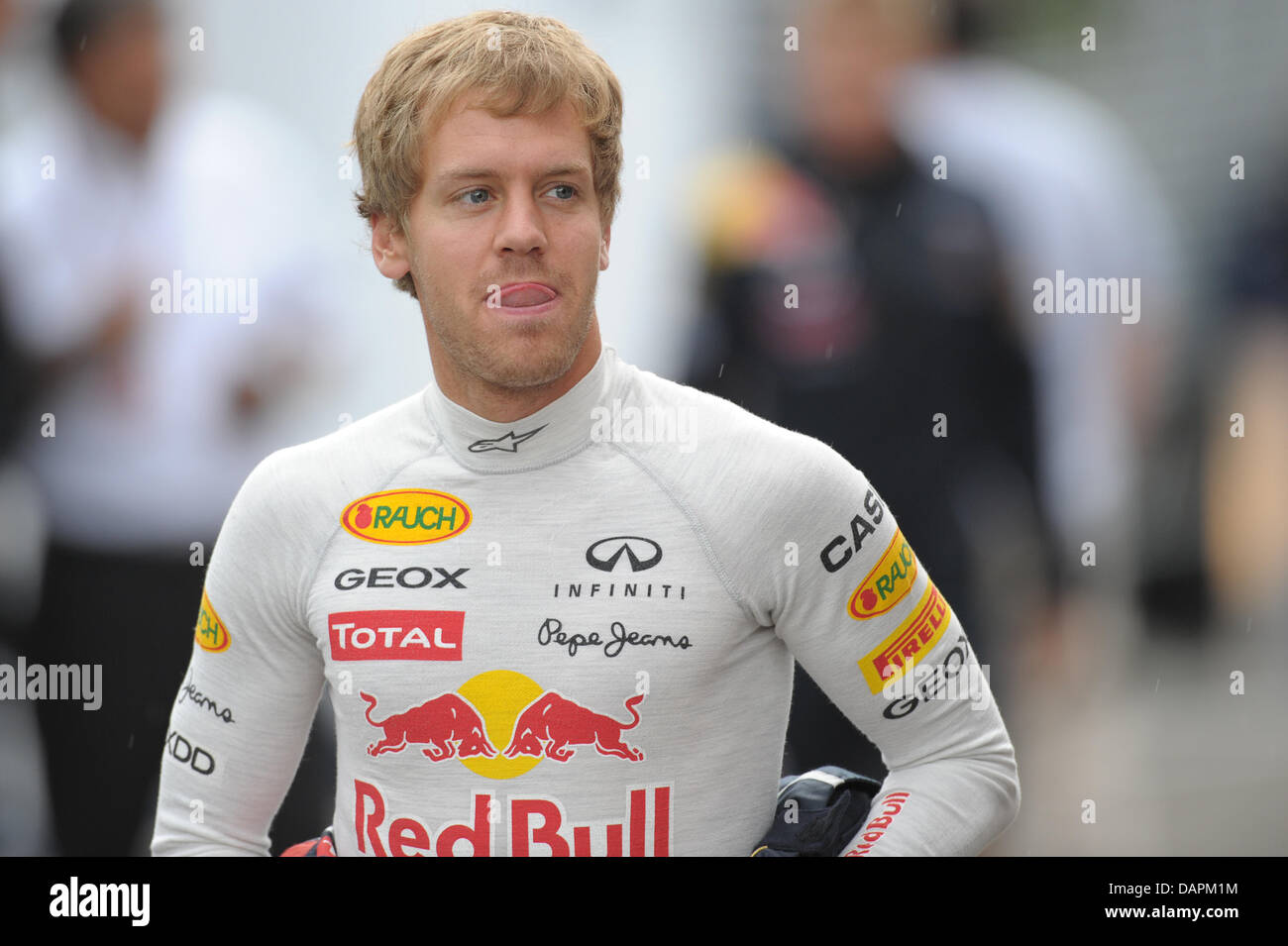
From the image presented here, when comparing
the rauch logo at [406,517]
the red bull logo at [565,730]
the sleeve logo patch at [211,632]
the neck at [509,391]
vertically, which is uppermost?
the neck at [509,391]

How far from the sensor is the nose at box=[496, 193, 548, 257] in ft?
8.54

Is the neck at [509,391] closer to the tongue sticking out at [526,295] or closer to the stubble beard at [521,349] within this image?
the stubble beard at [521,349]

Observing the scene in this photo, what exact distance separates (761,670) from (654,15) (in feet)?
10.5

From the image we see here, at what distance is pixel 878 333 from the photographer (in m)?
4.16

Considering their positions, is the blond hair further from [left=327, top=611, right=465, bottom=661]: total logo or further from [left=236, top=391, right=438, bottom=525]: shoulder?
[left=327, top=611, right=465, bottom=661]: total logo

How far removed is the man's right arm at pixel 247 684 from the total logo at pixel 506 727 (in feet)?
0.80

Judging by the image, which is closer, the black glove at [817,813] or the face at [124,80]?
the black glove at [817,813]

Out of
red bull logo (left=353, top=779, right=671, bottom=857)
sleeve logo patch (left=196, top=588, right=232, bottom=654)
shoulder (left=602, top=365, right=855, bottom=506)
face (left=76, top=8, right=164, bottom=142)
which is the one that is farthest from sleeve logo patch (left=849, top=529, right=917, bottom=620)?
face (left=76, top=8, right=164, bottom=142)

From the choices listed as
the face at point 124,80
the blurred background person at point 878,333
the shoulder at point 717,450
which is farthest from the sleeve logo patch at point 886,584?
the face at point 124,80

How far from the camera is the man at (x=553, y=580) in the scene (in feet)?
8.53

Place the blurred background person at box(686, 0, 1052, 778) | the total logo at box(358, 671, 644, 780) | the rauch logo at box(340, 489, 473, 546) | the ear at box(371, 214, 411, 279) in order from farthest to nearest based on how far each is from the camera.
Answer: the blurred background person at box(686, 0, 1052, 778), the ear at box(371, 214, 411, 279), the rauch logo at box(340, 489, 473, 546), the total logo at box(358, 671, 644, 780)

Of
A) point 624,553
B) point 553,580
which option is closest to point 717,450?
point 624,553

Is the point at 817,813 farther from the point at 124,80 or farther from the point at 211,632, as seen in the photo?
the point at 124,80
